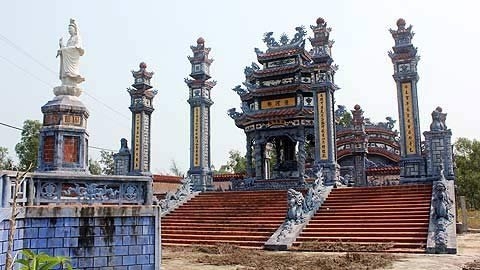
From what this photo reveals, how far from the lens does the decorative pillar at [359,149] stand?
84.5ft

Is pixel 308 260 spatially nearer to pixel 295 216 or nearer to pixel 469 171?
pixel 295 216

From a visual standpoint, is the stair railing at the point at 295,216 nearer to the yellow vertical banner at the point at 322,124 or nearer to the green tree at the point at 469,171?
the yellow vertical banner at the point at 322,124

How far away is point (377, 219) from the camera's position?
13.7 m

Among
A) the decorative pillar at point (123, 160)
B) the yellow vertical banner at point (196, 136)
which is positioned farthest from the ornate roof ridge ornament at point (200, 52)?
the decorative pillar at point (123, 160)

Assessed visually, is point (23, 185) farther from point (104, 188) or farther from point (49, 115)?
point (49, 115)

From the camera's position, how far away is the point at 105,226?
23.6 ft

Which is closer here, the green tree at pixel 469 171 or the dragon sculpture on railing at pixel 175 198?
the dragon sculpture on railing at pixel 175 198

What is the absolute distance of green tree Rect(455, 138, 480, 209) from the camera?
115ft

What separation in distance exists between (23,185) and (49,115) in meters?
6.55

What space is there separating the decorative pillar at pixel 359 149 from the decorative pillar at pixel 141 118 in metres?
11.6

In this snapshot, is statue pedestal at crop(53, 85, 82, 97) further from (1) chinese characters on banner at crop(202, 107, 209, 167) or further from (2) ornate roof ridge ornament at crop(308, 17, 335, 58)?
(2) ornate roof ridge ornament at crop(308, 17, 335, 58)

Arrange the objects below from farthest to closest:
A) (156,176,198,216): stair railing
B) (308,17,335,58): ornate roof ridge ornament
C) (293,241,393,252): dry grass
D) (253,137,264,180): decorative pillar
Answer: (253,137,264,180): decorative pillar < (308,17,335,58): ornate roof ridge ornament < (156,176,198,216): stair railing < (293,241,393,252): dry grass

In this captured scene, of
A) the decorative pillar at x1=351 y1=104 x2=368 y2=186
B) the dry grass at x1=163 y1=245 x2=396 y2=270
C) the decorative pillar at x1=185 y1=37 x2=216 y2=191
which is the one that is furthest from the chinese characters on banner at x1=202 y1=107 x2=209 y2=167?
the dry grass at x1=163 y1=245 x2=396 y2=270

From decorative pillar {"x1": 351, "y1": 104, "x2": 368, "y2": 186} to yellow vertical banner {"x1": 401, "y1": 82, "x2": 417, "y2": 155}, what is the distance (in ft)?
21.7
